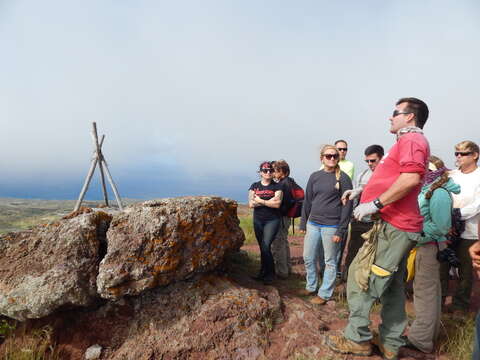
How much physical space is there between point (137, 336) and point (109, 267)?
3.22ft

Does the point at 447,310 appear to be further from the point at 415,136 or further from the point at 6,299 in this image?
the point at 6,299

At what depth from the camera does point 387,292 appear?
3162 mm

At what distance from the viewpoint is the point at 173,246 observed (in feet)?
12.1

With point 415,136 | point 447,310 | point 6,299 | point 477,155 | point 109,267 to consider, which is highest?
point 415,136

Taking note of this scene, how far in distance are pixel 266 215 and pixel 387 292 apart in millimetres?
2533

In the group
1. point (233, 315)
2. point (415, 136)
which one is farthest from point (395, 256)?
point (233, 315)

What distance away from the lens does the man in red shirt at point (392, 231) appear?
2.71 metres

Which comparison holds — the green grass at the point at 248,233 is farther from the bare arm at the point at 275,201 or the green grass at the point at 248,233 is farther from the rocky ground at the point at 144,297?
the rocky ground at the point at 144,297

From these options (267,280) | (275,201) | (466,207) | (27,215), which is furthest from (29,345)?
(27,215)

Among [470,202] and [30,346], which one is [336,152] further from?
[30,346]

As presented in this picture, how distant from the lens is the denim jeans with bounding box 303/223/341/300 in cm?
446

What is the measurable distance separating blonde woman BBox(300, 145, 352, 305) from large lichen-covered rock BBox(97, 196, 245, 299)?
1.55m

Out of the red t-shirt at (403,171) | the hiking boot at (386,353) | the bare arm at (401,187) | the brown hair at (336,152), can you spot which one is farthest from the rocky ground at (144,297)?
the brown hair at (336,152)

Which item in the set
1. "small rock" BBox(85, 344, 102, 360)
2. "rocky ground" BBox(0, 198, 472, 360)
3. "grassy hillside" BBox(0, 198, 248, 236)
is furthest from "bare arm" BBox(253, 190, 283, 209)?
"grassy hillside" BBox(0, 198, 248, 236)
